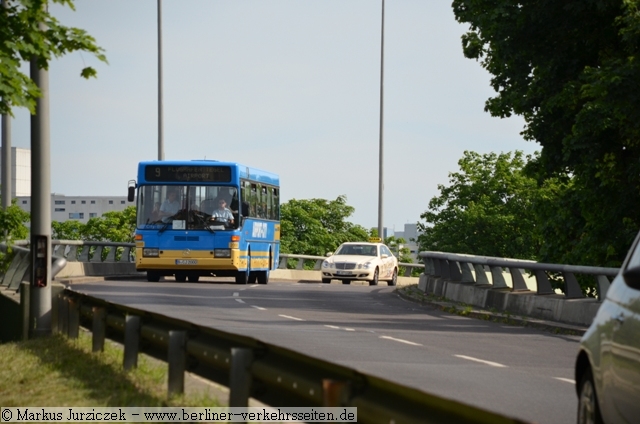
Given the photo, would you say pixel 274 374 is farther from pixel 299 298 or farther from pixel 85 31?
pixel 299 298

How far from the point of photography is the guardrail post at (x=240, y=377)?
8266 mm

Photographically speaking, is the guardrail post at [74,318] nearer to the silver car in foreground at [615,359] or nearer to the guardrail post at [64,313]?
the guardrail post at [64,313]

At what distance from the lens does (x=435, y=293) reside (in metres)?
30.2

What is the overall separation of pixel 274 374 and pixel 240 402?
61 centimetres

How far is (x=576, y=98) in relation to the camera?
27594 millimetres

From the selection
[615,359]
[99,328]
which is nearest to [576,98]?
[99,328]

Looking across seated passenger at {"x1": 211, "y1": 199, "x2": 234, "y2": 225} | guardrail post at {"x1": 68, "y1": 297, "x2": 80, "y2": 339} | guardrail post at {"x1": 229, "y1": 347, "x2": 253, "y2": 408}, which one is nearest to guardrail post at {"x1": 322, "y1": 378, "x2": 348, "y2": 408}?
guardrail post at {"x1": 229, "y1": 347, "x2": 253, "y2": 408}

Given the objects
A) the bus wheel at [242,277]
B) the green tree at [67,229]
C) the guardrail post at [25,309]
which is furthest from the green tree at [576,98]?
the green tree at [67,229]

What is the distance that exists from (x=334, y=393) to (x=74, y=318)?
885cm

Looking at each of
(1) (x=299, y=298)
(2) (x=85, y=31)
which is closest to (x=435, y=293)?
(1) (x=299, y=298)

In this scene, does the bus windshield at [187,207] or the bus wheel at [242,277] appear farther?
the bus wheel at [242,277]

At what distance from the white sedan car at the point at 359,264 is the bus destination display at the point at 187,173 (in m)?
10.8

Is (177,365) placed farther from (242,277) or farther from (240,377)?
(242,277)

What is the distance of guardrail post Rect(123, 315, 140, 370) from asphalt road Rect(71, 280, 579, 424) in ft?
7.43
